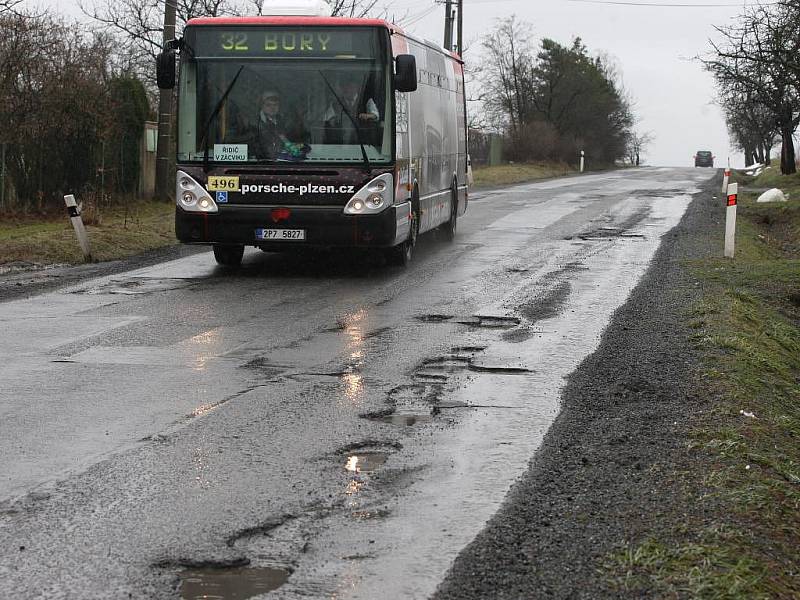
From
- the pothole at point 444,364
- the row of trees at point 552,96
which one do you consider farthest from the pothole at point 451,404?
the row of trees at point 552,96

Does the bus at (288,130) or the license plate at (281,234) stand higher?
the bus at (288,130)

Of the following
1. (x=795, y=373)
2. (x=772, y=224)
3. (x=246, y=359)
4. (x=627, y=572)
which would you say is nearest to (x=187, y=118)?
(x=246, y=359)

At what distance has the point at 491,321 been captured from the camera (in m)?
10.8

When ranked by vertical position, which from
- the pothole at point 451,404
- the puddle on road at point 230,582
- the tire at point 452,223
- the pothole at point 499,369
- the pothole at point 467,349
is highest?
the tire at point 452,223

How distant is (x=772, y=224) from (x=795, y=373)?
60.4 feet

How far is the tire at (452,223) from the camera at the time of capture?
66.7ft

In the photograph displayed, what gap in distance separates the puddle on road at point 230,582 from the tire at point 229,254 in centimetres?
1117

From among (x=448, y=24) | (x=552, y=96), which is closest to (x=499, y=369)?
(x=448, y=24)

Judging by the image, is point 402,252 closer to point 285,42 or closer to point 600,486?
point 285,42

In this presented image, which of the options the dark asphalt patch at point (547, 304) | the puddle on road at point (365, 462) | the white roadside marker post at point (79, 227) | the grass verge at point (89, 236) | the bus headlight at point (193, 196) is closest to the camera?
the puddle on road at point (365, 462)

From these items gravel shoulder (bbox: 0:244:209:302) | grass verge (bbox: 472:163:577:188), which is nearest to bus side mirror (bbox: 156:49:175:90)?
gravel shoulder (bbox: 0:244:209:302)

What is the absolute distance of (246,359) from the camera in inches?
350

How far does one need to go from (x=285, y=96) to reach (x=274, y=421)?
8.08 metres

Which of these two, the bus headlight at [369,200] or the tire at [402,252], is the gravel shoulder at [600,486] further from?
the tire at [402,252]
